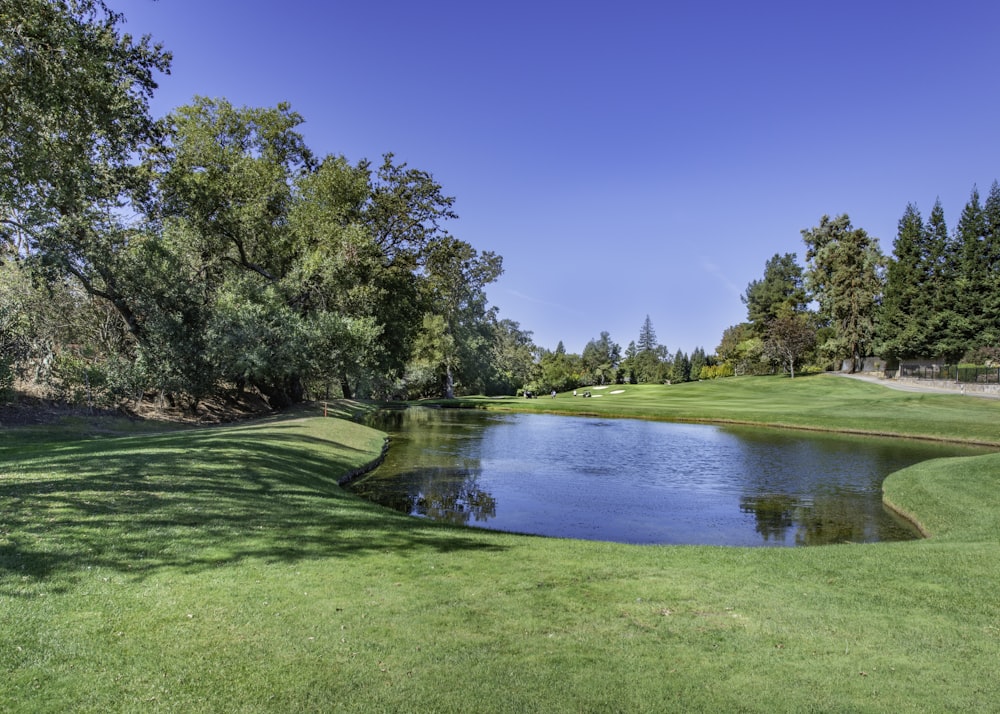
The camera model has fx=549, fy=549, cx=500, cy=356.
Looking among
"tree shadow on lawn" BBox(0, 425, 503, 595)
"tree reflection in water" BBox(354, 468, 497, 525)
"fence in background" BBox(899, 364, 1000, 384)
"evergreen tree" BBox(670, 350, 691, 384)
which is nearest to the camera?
"tree shadow on lawn" BBox(0, 425, 503, 595)

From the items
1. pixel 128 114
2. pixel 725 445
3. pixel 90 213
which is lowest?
pixel 725 445

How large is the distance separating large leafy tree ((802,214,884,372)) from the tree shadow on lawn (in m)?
64.9

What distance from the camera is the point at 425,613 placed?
5504 millimetres

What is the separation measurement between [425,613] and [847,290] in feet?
226

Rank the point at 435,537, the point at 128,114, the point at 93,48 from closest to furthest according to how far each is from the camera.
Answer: the point at 435,537 < the point at 93,48 < the point at 128,114

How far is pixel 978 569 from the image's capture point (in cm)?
760

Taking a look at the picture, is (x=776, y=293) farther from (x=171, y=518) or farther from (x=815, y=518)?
(x=171, y=518)

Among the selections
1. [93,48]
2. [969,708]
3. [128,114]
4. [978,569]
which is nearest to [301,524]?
[969,708]

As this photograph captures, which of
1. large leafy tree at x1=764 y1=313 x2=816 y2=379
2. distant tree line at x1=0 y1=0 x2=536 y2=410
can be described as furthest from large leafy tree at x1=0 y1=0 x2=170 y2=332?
large leafy tree at x1=764 y1=313 x2=816 y2=379

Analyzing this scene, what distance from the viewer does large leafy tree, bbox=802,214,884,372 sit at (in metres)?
60.6

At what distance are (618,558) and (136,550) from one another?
20.9ft

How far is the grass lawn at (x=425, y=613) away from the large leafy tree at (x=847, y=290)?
5901 cm

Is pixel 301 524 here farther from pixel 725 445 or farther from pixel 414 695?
pixel 725 445

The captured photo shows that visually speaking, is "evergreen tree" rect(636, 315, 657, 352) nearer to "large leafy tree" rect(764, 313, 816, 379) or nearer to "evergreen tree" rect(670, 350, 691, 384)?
"evergreen tree" rect(670, 350, 691, 384)
